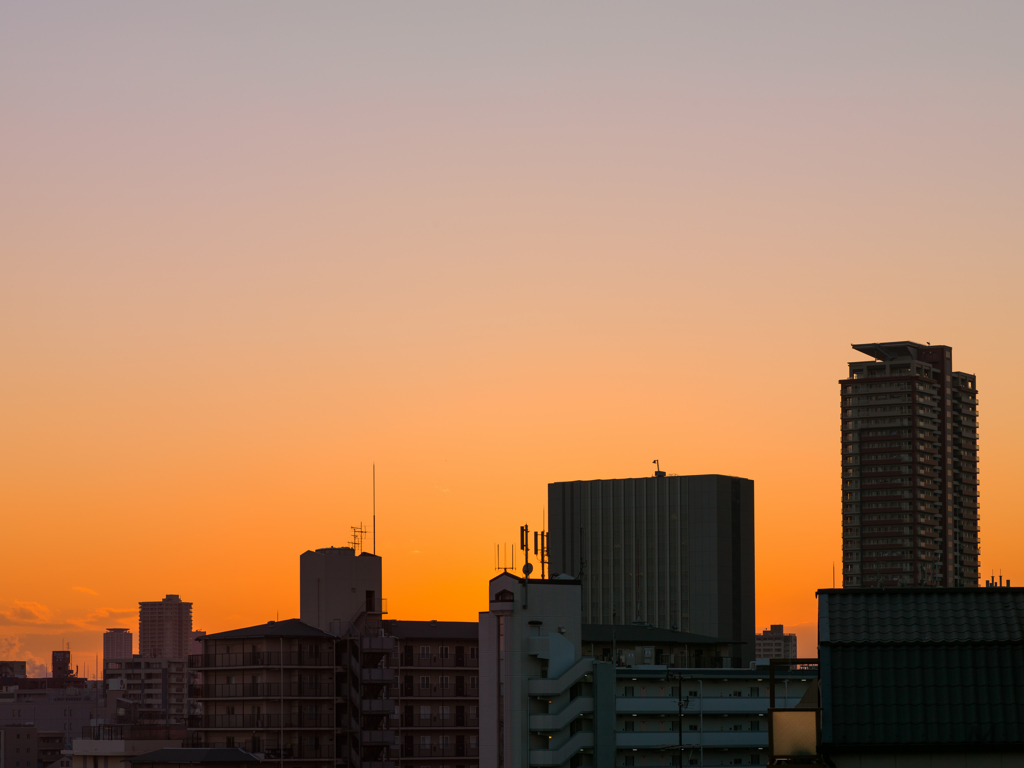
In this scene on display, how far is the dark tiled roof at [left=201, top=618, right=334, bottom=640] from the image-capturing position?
140 meters

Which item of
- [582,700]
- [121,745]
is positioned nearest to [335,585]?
[121,745]

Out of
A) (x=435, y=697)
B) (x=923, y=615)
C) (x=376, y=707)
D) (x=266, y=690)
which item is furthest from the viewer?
(x=435, y=697)

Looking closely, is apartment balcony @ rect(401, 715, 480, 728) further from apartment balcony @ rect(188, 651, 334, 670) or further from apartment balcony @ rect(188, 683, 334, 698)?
apartment balcony @ rect(188, 651, 334, 670)

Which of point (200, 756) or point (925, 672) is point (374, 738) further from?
point (925, 672)

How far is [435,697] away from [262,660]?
57.2 ft

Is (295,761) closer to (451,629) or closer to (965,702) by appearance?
(451,629)

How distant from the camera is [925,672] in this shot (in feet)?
158

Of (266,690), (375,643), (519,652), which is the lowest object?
(266,690)

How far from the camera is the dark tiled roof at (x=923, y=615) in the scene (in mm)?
49219

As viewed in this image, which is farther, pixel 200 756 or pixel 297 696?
pixel 297 696

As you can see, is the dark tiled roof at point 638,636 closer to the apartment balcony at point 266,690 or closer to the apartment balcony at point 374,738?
the apartment balcony at point 374,738

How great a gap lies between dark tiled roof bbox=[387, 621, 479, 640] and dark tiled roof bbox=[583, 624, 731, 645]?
14.3 metres

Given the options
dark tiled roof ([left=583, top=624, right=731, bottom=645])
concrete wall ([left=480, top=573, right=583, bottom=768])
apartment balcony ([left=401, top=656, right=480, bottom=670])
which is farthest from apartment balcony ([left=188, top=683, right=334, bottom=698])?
concrete wall ([left=480, top=573, right=583, bottom=768])

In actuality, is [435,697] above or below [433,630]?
below
